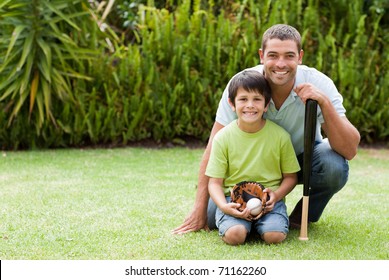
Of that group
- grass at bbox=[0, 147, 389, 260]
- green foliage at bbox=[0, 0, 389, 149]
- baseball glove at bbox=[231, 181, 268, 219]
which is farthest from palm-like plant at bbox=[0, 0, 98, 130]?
baseball glove at bbox=[231, 181, 268, 219]

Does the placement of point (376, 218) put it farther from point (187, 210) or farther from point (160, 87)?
point (160, 87)

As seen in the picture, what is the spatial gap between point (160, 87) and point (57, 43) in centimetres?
118

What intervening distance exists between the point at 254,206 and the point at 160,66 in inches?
173

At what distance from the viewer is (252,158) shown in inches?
159

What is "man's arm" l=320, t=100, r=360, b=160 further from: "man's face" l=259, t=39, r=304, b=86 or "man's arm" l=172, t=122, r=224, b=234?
"man's arm" l=172, t=122, r=224, b=234

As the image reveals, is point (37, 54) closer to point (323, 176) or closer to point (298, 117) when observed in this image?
point (298, 117)

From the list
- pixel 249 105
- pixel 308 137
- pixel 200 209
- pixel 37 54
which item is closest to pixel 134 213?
pixel 200 209

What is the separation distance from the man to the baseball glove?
24 centimetres

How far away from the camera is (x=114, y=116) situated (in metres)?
7.91

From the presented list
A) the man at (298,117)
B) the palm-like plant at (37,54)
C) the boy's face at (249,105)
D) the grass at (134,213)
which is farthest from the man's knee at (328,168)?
the palm-like plant at (37,54)

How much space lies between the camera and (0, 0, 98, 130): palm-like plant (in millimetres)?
7309

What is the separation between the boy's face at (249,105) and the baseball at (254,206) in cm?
43

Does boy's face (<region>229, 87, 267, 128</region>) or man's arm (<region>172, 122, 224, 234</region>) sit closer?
boy's face (<region>229, 87, 267, 128</region>)
